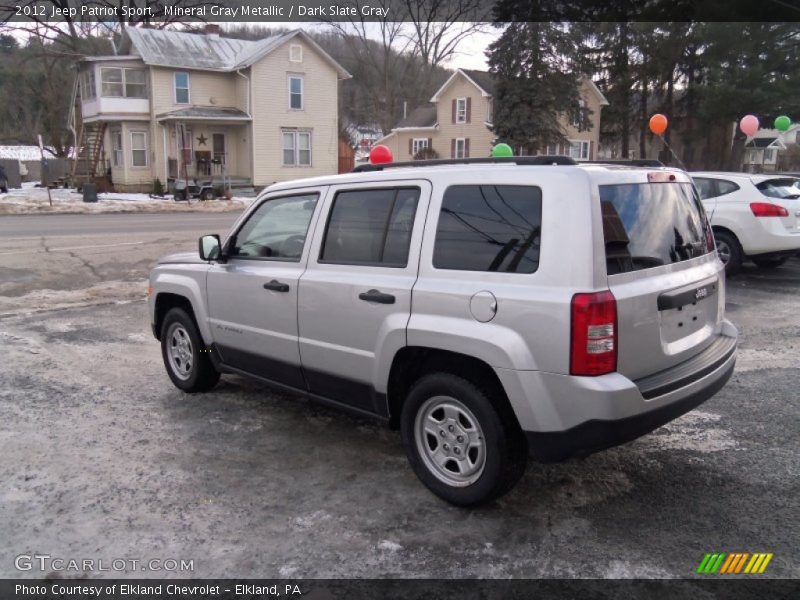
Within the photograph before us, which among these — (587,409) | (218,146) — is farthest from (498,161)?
(218,146)

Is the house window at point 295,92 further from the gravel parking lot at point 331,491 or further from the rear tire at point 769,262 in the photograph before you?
the gravel parking lot at point 331,491

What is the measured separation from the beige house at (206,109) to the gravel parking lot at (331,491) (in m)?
29.4

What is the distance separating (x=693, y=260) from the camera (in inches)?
151

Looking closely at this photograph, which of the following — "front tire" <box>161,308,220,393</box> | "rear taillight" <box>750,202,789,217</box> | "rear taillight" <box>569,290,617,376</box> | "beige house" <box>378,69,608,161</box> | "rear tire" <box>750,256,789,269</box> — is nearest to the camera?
"rear taillight" <box>569,290,617,376</box>

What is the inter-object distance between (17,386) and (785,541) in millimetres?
5779

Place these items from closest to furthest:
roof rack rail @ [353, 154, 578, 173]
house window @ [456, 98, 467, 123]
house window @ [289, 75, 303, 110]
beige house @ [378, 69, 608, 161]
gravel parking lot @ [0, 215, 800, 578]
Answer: gravel parking lot @ [0, 215, 800, 578] < roof rack rail @ [353, 154, 578, 173] < house window @ [289, 75, 303, 110] < beige house @ [378, 69, 608, 161] < house window @ [456, 98, 467, 123]

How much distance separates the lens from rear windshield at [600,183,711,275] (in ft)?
10.8

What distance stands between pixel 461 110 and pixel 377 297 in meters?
45.3

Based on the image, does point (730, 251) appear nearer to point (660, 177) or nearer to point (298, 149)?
point (660, 177)

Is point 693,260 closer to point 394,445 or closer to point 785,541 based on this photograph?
point 785,541

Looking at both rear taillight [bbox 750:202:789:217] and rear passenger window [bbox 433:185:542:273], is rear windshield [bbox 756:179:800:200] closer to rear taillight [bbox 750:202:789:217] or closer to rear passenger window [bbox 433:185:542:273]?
rear taillight [bbox 750:202:789:217]

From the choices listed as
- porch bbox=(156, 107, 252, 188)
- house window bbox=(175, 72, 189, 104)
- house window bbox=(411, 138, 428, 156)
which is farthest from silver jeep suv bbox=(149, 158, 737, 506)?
house window bbox=(411, 138, 428, 156)

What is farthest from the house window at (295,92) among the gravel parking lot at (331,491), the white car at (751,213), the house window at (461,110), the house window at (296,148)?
the gravel parking lot at (331,491)

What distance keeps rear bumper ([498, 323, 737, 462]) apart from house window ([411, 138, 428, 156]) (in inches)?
1879
